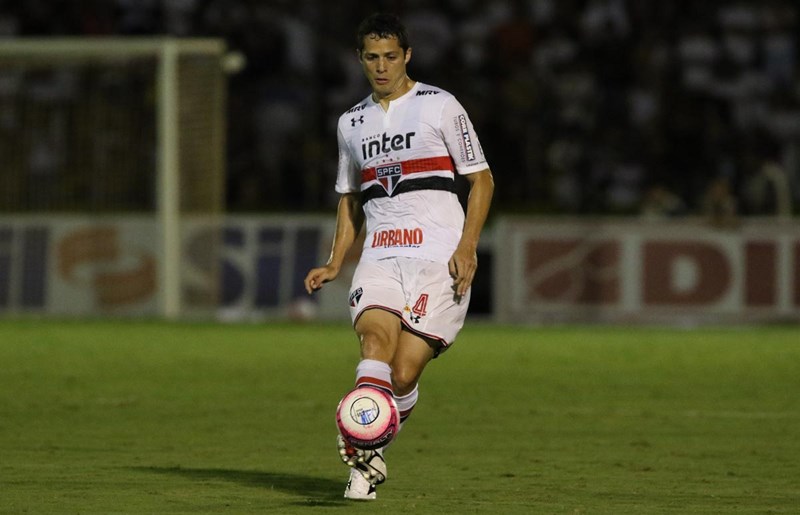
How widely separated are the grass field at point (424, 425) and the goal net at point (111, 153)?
2.39 meters

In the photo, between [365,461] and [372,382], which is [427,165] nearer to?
[372,382]

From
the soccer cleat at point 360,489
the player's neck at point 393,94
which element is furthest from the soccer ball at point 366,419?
the player's neck at point 393,94

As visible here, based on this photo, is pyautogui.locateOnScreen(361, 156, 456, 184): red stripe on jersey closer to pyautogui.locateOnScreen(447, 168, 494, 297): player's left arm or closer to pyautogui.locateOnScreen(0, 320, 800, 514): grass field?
pyautogui.locateOnScreen(447, 168, 494, 297): player's left arm

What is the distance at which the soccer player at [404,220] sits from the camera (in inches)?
281

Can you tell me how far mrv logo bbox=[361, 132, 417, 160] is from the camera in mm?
7324

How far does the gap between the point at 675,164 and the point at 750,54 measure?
103 inches

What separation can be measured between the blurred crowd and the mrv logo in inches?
559

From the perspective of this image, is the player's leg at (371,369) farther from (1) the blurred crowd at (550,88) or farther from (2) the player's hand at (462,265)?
(1) the blurred crowd at (550,88)

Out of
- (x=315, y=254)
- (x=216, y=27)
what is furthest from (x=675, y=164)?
(x=216, y=27)

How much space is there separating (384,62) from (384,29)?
151mm

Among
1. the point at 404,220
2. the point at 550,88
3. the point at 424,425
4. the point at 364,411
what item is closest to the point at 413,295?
the point at 404,220

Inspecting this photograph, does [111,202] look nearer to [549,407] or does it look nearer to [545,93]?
[545,93]

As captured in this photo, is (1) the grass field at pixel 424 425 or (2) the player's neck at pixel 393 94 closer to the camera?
(1) the grass field at pixel 424 425

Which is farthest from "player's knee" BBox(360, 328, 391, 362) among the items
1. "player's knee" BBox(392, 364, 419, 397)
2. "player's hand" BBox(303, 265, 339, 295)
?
"player's hand" BBox(303, 265, 339, 295)
